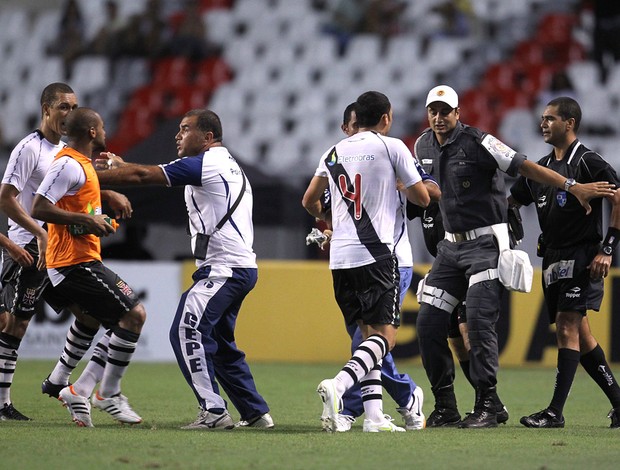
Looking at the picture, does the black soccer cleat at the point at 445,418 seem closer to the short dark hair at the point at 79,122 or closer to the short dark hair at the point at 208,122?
the short dark hair at the point at 208,122

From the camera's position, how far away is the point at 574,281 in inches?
317

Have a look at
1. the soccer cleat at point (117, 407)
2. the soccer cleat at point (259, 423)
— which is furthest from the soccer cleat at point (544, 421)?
the soccer cleat at point (117, 407)

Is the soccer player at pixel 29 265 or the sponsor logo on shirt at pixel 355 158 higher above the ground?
the sponsor logo on shirt at pixel 355 158

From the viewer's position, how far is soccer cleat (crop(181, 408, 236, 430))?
24.3 feet

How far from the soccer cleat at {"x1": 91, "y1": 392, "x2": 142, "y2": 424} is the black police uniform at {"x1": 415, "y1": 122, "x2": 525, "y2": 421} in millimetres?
2100

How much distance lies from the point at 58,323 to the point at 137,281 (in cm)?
110

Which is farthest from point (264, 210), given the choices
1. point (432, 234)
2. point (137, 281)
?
point (432, 234)

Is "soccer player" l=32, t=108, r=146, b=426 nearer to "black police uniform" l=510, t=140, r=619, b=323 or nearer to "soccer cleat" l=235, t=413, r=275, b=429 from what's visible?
"soccer cleat" l=235, t=413, r=275, b=429

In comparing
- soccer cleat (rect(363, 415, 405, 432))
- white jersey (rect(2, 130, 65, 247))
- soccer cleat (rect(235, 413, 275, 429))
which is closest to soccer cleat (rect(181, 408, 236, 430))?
soccer cleat (rect(235, 413, 275, 429))

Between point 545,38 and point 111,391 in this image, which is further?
point 545,38

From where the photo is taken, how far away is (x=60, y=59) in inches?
874

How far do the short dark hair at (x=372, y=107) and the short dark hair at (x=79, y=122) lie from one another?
1772 mm

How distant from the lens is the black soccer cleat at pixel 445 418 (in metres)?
8.05

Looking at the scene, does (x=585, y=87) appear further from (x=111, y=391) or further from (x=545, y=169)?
(x=111, y=391)
